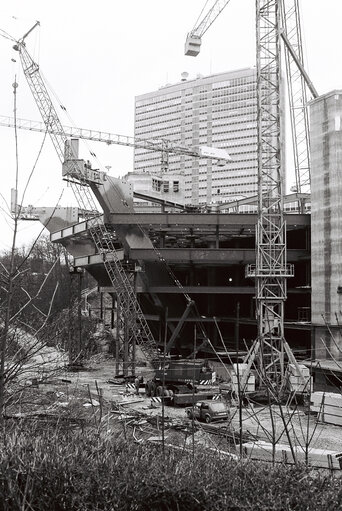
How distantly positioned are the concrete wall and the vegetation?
38132 millimetres

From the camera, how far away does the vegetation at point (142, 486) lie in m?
8.78

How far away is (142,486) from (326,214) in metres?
41.6

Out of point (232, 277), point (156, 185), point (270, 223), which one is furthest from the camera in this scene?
point (156, 185)

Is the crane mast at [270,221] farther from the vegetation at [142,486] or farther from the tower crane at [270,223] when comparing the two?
the vegetation at [142,486]

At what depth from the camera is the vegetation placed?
8.78m

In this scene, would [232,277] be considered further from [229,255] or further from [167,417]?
[167,417]

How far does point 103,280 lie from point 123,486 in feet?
202

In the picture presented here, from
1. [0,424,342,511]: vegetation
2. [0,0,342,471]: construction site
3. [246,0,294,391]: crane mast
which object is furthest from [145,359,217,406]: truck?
Answer: [0,424,342,511]: vegetation

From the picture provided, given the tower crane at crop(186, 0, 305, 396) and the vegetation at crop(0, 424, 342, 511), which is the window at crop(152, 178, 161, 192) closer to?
the tower crane at crop(186, 0, 305, 396)

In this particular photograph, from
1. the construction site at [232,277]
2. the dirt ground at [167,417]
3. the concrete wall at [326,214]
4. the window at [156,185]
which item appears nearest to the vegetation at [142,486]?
the dirt ground at [167,417]

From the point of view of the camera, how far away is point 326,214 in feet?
156

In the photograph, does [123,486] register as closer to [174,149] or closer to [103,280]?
[103,280]

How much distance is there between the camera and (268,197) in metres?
44.2

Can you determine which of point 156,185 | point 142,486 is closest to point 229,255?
point 156,185
